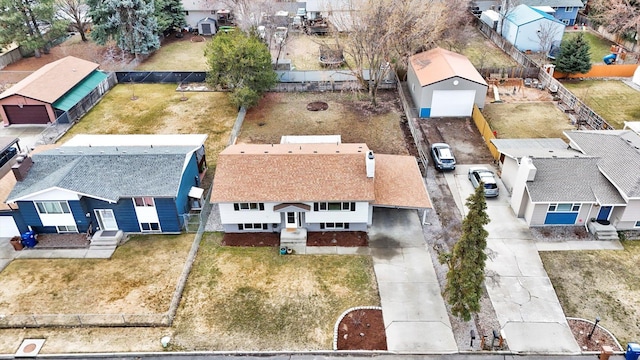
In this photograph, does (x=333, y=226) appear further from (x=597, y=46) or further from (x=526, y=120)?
(x=597, y=46)

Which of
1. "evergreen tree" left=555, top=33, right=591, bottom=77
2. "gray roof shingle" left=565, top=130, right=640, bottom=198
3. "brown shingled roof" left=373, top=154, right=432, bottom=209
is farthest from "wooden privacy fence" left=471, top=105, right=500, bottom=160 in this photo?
"evergreen tree" left=555, top=33, right=591, bottom=77

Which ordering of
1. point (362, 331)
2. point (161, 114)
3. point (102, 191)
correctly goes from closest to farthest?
point (362, 331), point (102, 191), point (161, 114)

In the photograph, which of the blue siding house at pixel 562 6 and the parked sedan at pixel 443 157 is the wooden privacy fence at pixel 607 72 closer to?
the blue siding house at pixel 562 6

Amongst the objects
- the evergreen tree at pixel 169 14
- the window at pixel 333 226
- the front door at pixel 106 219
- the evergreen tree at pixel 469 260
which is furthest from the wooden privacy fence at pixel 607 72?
the evergreen tree at pixel 169 14

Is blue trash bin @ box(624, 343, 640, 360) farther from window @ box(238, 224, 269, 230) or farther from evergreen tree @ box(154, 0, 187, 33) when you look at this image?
evergreen tree @ box(154, 0, 187, 33)

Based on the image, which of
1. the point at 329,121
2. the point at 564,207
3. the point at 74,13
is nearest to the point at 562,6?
the point at 329,121

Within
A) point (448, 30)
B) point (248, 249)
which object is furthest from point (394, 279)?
point (448, 30)

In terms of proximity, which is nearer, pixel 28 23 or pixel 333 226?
pixel 333 226
